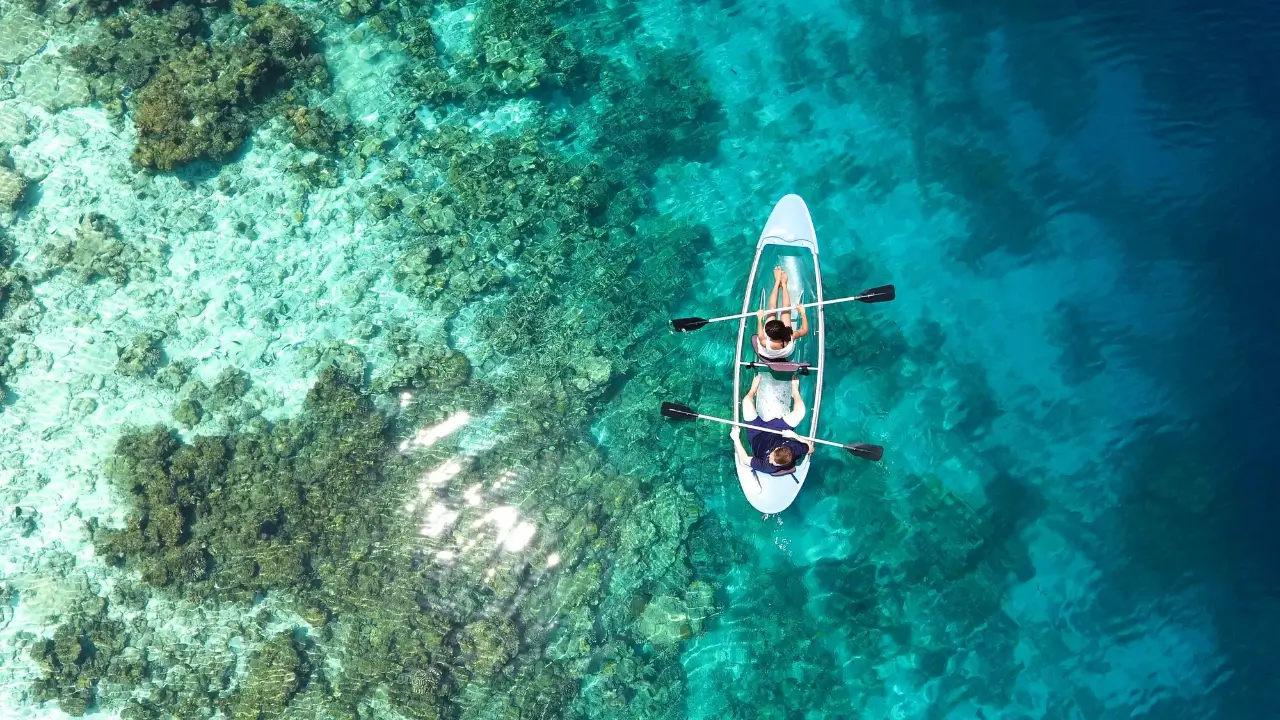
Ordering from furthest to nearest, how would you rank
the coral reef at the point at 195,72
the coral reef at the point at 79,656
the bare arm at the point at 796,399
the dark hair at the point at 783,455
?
the coral reef at the point at 195,72, the bare arm at the point at 796,399, the coral reef at the point at 79,656, the dark hair at the point at 783,455

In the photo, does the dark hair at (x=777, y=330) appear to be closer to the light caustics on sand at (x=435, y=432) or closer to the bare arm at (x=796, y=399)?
the bare arm at (x=796, y=399)

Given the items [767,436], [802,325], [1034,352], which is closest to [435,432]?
[767,436]

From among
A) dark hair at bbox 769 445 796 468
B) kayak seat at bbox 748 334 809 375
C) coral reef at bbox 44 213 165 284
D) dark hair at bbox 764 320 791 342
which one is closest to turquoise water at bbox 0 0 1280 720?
coral reef at bbox 44 213 165 284

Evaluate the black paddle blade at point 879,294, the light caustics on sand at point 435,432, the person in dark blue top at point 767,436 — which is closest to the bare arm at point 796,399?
the person in dark blue top at point 767,436

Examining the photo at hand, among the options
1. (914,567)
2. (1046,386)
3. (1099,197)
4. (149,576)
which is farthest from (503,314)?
(1099,197)

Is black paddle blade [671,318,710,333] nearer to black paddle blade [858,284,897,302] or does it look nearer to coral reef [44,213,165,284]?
black paddle blade [858,284,897,302]

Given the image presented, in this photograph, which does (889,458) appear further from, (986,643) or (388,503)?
(388,503)

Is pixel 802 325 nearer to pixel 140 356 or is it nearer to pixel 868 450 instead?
pixel 868 450
